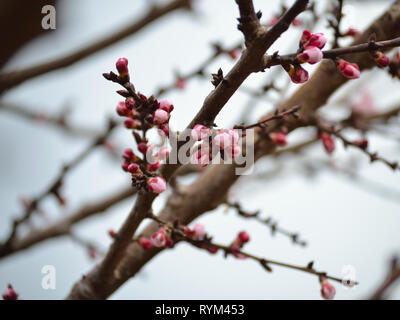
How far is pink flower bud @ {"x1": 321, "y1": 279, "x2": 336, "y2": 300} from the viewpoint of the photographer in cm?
128

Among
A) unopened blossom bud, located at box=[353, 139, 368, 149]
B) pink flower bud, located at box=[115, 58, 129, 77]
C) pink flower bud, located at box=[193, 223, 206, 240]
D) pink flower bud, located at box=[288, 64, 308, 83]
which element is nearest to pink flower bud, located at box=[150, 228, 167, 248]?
pink flower bud, located at box=[193, 223, 206, 240]

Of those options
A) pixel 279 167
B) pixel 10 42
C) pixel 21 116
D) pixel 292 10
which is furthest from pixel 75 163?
pixel 279 167

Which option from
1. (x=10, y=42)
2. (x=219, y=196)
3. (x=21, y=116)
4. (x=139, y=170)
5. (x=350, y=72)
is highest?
(x=10, y=42)

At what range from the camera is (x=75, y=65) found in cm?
281

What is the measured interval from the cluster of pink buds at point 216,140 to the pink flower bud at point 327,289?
2.27 feet

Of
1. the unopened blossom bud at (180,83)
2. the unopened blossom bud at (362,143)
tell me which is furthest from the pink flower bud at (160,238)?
the unopened blossom bud at (180,83)

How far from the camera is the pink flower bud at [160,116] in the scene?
94 cm

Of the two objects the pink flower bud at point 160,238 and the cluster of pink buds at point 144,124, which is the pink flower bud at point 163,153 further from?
the pink flower bud at point 160,238

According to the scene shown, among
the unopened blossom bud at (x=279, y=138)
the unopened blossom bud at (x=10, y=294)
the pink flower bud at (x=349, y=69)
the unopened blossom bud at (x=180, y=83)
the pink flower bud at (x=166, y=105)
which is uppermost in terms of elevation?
the unopened blossom bud at (x=180, y=83)

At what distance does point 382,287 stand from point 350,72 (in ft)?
6.83

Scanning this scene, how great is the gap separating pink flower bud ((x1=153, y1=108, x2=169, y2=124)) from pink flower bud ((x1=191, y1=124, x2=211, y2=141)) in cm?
9

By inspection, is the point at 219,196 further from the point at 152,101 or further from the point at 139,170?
the point at 152,101

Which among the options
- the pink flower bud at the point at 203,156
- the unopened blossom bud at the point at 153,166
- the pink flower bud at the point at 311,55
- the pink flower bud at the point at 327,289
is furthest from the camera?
the pink flower bud at the point at 327,289
